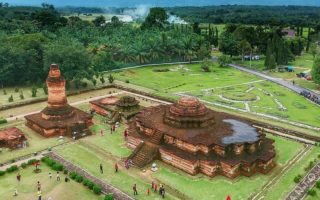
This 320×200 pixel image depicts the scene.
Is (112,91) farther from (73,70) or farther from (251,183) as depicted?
(251,183)

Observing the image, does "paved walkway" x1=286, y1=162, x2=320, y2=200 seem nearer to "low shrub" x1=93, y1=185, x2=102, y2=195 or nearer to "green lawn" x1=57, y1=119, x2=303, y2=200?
"green lawn" x1=57, y1=119, x2=303, y2=200

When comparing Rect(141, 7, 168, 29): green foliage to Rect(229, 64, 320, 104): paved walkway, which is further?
Rect(141, 7, 168, 29): green foliage

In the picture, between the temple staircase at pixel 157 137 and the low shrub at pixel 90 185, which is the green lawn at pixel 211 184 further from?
the low shrub at pixel 90 185

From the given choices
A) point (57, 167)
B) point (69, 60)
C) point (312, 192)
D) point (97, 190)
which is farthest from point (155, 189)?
point (69, 60)

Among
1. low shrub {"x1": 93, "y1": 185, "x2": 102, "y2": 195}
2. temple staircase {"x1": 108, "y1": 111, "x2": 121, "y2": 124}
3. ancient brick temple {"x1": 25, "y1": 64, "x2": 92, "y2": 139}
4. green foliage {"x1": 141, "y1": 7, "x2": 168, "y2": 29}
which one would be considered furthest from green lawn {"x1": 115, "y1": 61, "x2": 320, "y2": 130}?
green foliage {"x1": 141, "y1": 7, "x2": 168, "y2": 29}

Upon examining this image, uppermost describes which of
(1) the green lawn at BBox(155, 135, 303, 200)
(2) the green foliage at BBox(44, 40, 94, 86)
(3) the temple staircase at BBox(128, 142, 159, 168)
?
(2) the green foliage at BBox(44, 40, 94, 86)

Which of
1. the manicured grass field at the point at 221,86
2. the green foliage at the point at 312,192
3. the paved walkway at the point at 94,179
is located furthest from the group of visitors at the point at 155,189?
the manicured grass field at the point at 221,86

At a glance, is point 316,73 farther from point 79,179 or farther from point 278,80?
point 79,179
